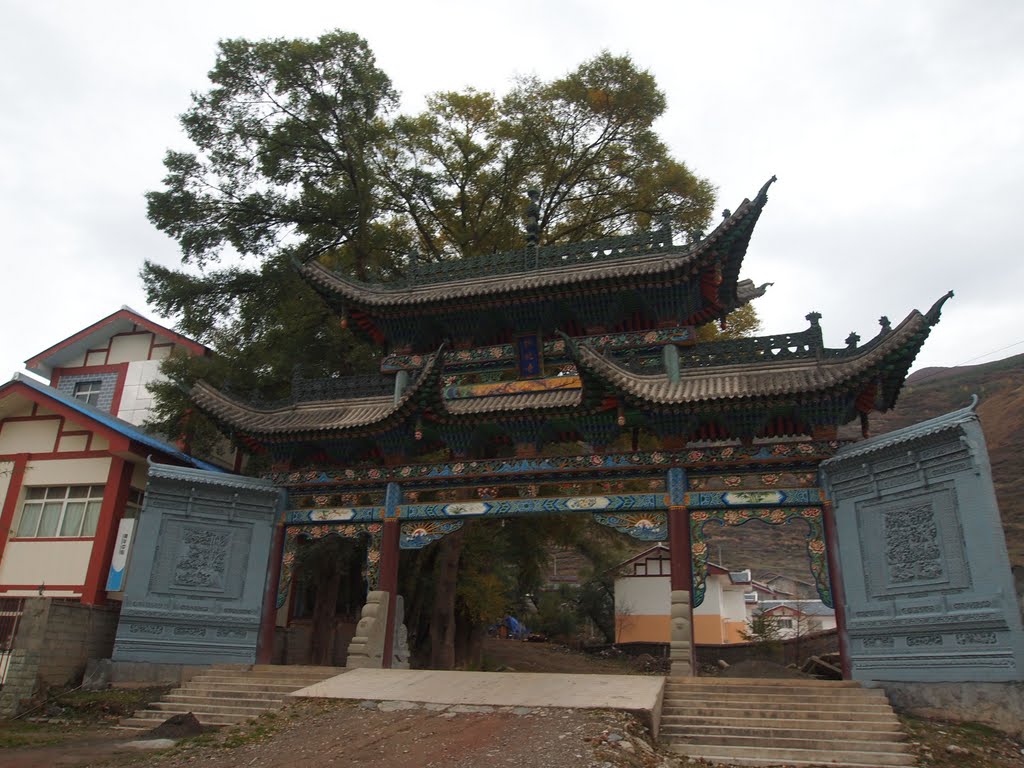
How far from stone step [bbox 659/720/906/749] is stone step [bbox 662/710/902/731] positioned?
0.19ft

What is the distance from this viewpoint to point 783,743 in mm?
8398

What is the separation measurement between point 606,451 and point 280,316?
32.0ft

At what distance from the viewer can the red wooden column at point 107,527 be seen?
14.3 meters

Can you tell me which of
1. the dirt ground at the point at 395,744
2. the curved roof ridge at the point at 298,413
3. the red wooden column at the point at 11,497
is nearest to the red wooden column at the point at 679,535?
the dirt ground at the point at 395,744

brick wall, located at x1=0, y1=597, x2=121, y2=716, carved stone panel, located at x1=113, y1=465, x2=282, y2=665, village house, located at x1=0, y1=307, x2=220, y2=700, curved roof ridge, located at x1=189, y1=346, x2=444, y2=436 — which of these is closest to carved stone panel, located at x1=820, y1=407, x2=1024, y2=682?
curved roof ridge, located at x1=189, y1=346, x2=444, y2=436

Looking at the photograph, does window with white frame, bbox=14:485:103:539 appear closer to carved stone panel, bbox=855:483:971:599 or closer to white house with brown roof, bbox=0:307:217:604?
white house with brown roof, bbox=0:307:217:604

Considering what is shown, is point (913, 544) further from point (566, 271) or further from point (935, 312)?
point (566, 271)

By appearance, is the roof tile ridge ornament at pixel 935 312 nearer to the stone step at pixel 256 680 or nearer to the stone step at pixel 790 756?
the stone step at pixel 790 756

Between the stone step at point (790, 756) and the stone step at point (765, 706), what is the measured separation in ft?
2.63

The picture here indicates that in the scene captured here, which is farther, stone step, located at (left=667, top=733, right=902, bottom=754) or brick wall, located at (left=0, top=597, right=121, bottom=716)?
brick wall, located at (left=0, top=597, right=121, bottom=716)

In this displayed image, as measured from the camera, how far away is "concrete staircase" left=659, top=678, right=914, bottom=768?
26.6 ft

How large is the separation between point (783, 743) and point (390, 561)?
684cm

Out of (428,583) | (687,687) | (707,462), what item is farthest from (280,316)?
(687,687)

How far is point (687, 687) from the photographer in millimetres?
9891
